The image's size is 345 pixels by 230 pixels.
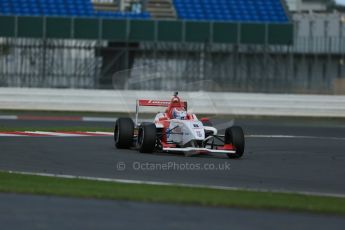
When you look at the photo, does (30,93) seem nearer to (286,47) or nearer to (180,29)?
(180,29)

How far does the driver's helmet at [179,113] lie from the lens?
14.2 meters

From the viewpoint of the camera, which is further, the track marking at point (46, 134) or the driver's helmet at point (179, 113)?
the track marking at point (46, 134)

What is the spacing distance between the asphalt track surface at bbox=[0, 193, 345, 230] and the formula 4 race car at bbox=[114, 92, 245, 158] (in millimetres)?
5114

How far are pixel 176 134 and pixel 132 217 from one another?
6.37 metres

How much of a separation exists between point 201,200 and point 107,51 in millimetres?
23568

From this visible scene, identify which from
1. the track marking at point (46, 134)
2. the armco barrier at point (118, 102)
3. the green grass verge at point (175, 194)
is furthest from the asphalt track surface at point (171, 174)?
the armco barrier at point (118, 102)

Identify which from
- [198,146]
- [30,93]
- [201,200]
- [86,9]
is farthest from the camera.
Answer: [86,9]

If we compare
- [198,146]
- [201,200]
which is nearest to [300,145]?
[198,146]

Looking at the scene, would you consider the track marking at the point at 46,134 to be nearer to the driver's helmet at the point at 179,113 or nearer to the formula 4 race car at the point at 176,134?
the formula 4 race car at the point at 176,134

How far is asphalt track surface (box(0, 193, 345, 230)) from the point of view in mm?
7336

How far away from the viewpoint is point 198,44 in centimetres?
3228

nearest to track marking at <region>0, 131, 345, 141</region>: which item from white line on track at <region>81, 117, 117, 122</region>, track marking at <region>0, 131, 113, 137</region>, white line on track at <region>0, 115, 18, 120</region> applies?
track marking at <region>0, 131, 113, 137</region>

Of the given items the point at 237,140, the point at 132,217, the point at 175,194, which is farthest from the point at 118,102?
the point at 132,217

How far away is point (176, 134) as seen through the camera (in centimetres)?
1406
